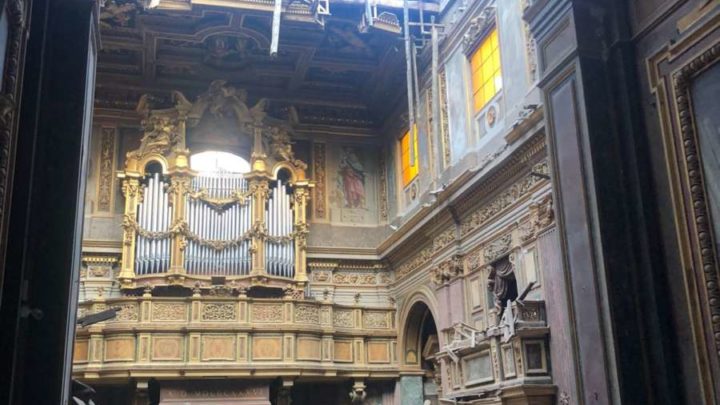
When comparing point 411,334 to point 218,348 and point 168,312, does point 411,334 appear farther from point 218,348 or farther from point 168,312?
point 168,312

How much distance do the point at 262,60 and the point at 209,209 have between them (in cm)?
344

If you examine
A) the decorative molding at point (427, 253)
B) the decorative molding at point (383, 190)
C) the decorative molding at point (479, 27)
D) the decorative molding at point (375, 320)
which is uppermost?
the decorative molding at point (479, 27)

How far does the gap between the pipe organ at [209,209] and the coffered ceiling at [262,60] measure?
671 mm

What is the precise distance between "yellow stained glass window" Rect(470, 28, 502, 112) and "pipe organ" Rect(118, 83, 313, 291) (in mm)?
4862

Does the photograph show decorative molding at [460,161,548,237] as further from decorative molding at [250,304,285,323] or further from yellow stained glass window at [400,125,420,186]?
decorative molding at [250,304,285,323]

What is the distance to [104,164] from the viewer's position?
54.0 feet

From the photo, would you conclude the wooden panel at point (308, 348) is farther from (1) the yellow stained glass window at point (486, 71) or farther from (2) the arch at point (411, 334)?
(1) the yellow stained glass window at point (486, 71)

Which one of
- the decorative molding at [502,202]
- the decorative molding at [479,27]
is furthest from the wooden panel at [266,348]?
the decorative molding at [479,27]

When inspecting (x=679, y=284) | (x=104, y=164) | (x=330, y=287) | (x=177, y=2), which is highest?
(x=177, y=2)

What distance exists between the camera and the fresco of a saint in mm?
17578

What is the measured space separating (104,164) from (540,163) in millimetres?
9775

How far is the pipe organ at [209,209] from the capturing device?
15.4 meters

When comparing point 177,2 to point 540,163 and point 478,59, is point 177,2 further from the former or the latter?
point 540,163

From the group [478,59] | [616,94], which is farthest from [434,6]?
[616,94]
